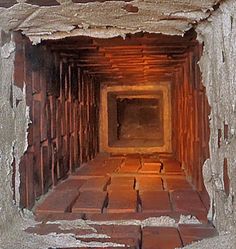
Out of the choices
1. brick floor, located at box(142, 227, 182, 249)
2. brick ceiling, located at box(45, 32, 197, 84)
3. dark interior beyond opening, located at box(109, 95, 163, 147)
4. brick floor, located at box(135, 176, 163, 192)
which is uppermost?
brick ceiling, located at box(45, 32, 197, 84)

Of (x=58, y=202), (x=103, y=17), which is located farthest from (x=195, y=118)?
(x=103, y=17)

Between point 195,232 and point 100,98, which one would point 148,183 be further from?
point 100,98

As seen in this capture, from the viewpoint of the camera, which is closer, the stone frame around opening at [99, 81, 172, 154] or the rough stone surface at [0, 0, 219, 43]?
the rough stone surface at [0, 0, 219, 43]

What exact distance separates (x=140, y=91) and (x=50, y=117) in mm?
1707

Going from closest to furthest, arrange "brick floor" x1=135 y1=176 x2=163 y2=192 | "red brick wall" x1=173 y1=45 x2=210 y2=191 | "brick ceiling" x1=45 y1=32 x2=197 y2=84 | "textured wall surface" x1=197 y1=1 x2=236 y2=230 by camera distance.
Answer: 1. "textured wall surface" x1=197 y1=1 x2=236 y2=230
2. "red brick wall" x1=173 y1=45 x2=210 y2=191
3. "brick ceiling" x1=45 y1=32 x2=197 y2=84
4. "brick floor" x1=135 y1=176 x2=163 y2=192

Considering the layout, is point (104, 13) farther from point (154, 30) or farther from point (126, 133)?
point (126, 133)

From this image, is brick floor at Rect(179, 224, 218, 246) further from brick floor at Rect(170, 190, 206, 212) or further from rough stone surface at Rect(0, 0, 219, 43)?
rough stone surface at Rect(0, 0, 219, 43)

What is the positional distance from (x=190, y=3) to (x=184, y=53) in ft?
3.77

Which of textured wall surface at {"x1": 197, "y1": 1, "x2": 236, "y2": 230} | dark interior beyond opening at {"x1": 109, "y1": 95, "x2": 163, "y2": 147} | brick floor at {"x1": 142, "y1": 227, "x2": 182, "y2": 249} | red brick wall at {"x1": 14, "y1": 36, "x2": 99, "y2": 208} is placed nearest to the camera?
textured wall surface at {"x1": 197, "y1": 1, "x2": 236, "y2": 230}

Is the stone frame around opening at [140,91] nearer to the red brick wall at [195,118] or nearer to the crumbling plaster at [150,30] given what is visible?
the red brick wall at [195,118]

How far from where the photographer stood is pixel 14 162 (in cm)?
139

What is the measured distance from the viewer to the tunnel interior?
5.66ft

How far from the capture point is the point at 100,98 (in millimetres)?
3705

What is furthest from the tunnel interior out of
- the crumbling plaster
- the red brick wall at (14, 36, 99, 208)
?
the crumbling plaster
